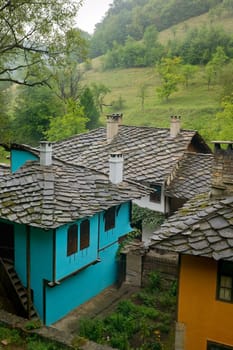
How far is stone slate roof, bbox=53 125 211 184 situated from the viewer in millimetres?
20688

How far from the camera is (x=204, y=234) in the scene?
9.45m

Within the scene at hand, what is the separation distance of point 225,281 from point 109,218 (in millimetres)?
7259

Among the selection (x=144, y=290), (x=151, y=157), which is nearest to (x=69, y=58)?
(x=151, y=157)

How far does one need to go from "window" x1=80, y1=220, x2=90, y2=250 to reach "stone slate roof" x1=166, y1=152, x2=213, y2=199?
5949 millimetres

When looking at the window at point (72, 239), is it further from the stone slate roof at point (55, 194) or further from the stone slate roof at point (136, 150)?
the stone slate roof at point (136, 150)

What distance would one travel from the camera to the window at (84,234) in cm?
1450

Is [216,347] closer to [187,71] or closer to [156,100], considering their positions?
[156,100]

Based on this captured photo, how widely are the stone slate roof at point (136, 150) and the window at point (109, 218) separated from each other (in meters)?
3.94

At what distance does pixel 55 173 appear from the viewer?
1549 cm

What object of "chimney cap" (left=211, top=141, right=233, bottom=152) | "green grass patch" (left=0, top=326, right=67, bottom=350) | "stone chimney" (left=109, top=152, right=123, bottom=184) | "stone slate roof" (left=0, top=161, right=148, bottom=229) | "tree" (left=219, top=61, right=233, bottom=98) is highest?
"tree" (left=219, top=61, right=233, bottom=98)

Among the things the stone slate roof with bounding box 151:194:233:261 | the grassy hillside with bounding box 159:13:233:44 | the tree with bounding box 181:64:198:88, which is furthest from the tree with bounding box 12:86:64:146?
the grassy hillside with bounding box 159:13:233:44

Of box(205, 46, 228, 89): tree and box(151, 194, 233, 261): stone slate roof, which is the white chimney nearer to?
box(151, 194, 233, 261): stone slate roof

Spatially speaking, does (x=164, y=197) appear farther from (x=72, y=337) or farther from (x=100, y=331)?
(x=72, y=337)

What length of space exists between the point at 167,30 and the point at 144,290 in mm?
92438
